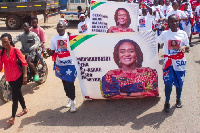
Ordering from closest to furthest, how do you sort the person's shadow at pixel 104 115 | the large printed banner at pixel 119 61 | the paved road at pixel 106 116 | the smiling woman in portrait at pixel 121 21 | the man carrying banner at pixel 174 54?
1. the paved road at pixel 106 116
2. the person's shadow at pixel 104 115
3. the man carrying banner at pixel 174 54
4. the large printed banner at pixel 119 61
5. the smiling woman in portrait at pixel 121 21

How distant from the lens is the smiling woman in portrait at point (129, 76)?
5051 mm

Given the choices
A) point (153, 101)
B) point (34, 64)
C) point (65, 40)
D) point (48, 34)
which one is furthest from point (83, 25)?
point (48, 34)

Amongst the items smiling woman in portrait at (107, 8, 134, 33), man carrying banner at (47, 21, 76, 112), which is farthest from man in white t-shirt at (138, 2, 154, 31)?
man carrying banner at (47, 21, 76, 112)

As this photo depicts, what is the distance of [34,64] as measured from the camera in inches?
260

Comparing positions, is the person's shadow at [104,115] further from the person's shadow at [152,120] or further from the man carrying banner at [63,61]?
the man carrying banner at [63,61]

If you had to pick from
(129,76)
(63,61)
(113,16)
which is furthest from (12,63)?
(113,16)

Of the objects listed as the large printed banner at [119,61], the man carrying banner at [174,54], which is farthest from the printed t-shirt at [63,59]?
the man carrying banner at [174,54]

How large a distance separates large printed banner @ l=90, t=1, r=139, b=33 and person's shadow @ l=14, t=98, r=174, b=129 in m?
3.06

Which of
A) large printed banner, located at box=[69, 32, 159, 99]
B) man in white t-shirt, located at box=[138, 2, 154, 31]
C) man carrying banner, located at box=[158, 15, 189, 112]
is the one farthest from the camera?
man in white t-shirt, located at box=[138, 2, 154, 31]

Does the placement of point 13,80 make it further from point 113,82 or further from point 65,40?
point 113,82

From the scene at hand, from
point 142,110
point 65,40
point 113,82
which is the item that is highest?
point 65,40

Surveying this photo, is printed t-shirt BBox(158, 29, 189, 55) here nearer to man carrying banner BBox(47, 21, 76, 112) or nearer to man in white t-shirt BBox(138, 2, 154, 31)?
man carrying banner BBox(47, 21, 76, 112)

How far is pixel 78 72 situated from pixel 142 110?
1.43 meters

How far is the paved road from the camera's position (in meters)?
4.49
